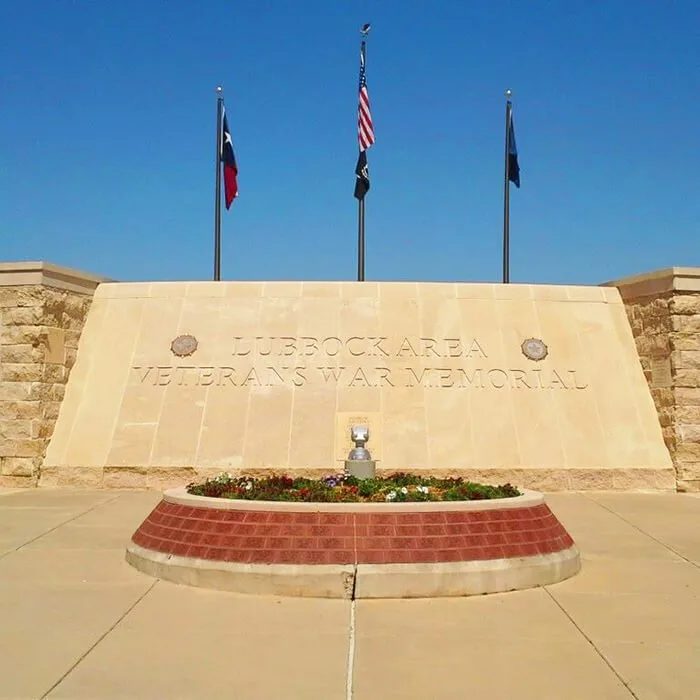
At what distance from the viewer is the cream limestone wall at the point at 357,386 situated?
1234 cm

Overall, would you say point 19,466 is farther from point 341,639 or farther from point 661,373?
point 661,373

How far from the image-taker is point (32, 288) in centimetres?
1302

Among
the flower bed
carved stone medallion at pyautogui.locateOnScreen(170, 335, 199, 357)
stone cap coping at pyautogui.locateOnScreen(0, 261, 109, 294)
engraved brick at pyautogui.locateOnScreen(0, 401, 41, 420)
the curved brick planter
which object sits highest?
stone cap coping at pyautogui.locateOnScreen(0, 261, 109, 294)

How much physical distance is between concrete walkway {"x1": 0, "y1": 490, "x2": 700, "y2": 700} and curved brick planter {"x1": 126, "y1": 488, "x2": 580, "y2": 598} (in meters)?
0.14

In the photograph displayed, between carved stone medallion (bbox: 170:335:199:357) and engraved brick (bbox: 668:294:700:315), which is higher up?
engraved brick (bbox: 668:294:700:315)

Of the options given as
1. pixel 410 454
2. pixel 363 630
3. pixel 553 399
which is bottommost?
pixel 363 630

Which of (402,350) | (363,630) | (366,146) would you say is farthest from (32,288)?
(363,630)

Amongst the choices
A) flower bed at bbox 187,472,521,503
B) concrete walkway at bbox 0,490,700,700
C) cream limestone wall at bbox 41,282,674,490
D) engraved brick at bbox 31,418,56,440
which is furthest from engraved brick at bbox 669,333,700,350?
engraved brick at bbox 31,418,56,440

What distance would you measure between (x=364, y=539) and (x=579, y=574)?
2096 millimetres

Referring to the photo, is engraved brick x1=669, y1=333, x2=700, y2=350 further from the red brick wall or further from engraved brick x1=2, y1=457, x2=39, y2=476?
engraved brick x1=2, y1=457, x2=39, y2=476

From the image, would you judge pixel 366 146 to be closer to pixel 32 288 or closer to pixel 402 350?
pixel 402 350

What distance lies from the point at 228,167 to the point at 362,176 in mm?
3063

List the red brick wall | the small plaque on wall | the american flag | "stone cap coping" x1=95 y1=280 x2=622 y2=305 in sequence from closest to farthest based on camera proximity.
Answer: the red brick wall, the small plaque on wall, "stone cap coping" x1=95 y1=280 x2=622 y2=305, the american flag

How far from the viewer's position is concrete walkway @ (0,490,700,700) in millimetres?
4723
